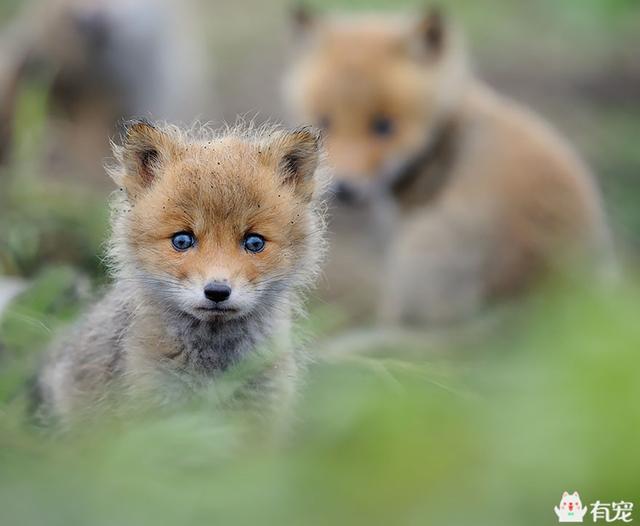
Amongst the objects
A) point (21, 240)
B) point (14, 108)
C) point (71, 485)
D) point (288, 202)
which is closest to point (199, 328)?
point (288, 202)

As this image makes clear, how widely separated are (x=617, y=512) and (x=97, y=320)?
2568mm

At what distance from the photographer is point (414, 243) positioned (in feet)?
26.3

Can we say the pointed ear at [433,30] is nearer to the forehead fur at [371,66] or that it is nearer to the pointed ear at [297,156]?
the forehead fur at [371,66]

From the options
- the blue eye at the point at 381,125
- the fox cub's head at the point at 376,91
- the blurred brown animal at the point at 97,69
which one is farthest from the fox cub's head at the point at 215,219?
the blurred brown animal at the point at 97,69

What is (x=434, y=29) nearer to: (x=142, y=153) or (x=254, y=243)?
(x=142, y=153)

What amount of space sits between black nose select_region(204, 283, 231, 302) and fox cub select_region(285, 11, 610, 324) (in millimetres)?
3964

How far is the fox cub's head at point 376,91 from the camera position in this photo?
833 centimetres

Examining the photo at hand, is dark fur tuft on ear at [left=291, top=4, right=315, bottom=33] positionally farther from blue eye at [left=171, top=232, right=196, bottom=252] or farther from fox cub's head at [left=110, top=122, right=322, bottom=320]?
blue eye at [left=171, top=232, right=196, bottom=252]

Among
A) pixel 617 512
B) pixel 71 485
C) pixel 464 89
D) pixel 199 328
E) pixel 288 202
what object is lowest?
pixel 71 485

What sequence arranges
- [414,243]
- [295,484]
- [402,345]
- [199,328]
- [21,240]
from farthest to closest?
[414,243], [402,345], [21,240], [199,328], [295,484]

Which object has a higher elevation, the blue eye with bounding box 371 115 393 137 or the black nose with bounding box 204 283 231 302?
the blue eye with bounding box 371 115 393 137

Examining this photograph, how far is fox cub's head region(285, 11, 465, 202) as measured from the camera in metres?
8.33

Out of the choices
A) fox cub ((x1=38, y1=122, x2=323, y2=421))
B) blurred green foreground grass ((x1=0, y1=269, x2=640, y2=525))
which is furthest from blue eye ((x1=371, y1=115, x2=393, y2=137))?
blurred green foreground grass ((x1=0, y1=269, x2=640, y2=525))

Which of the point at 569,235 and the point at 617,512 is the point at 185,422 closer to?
the point at 617,512
